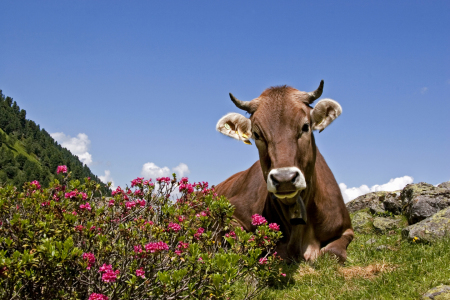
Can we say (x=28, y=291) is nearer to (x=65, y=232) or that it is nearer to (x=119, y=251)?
(x=65, y=232)

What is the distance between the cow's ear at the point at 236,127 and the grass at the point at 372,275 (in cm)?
230

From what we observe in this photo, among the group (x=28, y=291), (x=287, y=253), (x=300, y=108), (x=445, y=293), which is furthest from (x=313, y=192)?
(x=28, y=291)

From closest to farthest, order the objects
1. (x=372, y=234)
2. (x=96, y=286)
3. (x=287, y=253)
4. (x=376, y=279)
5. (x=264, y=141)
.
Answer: (x=96, y=286), (x=376, y=279), (x=264, y=141), (x=287, y=253), (x=372, y=234)

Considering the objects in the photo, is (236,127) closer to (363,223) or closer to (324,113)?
(324,113)

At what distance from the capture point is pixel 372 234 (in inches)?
356

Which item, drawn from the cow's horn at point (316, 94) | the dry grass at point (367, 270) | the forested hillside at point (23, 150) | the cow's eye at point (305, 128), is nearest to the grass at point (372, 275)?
the dry grass at point (367, 270)

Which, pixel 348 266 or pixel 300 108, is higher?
pixel 300 108

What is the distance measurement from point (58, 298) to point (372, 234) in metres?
7.67

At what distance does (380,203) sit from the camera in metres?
11.5

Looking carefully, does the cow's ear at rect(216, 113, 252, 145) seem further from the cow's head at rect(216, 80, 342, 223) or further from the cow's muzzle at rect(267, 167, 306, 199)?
the cow's muzzle at rect(267, 167, 306, 199)

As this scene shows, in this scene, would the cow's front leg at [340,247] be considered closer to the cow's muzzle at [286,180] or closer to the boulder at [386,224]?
the cow's muzzle at [286,180]

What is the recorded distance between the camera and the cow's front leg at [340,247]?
20.0 feet

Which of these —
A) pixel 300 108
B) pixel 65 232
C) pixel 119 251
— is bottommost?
pixel 119 251

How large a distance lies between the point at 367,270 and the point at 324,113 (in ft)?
8.21
